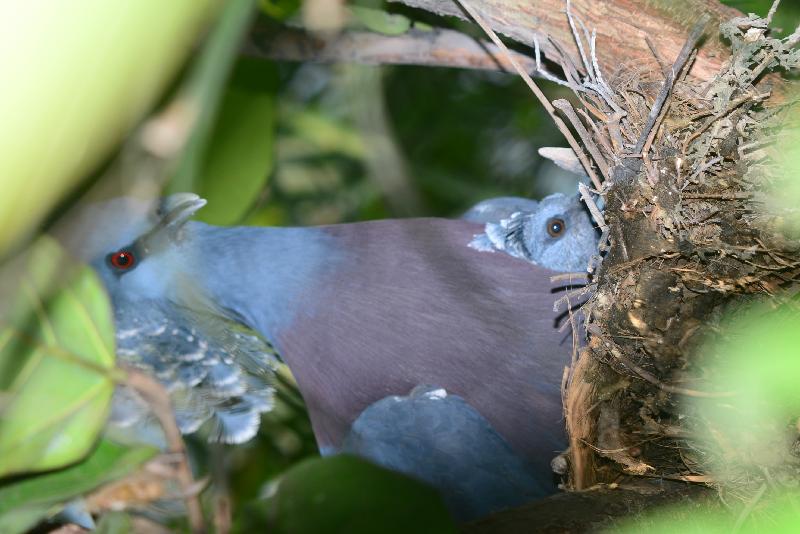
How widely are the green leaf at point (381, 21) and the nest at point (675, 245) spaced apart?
1.63 ft

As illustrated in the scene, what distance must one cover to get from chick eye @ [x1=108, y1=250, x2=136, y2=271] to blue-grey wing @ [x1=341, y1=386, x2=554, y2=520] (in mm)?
473

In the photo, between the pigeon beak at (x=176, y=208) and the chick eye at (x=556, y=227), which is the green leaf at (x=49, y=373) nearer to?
the pigeon beak at (x=176, y=208)

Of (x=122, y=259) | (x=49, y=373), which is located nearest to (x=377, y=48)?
(x=122, y=259)

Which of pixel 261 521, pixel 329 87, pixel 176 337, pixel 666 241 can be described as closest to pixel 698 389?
pixel 666 241

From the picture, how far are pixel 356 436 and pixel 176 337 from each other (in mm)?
346

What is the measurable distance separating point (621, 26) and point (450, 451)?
0.71 metres

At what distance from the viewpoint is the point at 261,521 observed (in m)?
0.84

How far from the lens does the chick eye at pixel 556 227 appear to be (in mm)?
1276

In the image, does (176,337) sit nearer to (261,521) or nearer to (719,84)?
(261,521)

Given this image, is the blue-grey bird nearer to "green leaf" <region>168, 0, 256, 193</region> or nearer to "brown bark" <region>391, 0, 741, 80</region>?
"brown bark" <region>391, 0, 741, 80</region>

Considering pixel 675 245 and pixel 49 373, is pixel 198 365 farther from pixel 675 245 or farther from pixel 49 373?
pixel 675 245

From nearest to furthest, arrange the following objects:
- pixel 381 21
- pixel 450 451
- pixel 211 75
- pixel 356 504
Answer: pixel 211 75
pixel 356 504
pixel 450 451
pixel 381 21

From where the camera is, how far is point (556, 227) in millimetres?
1280

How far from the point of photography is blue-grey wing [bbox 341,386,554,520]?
4.02ft
